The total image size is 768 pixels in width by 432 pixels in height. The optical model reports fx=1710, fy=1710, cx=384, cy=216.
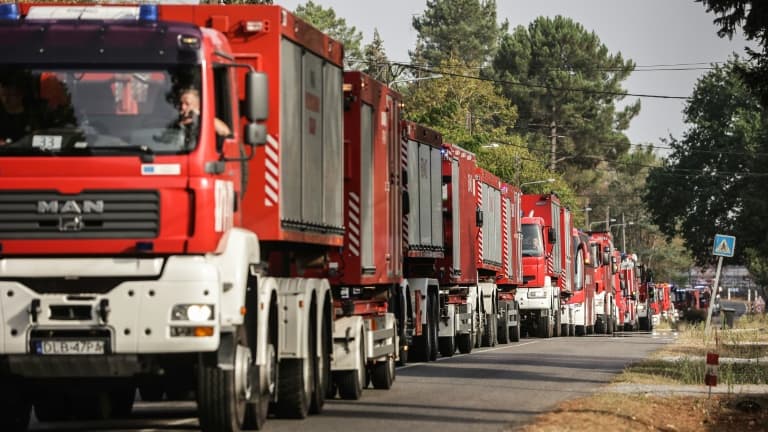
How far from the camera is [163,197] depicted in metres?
13.2

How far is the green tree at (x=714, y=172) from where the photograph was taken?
297 feet

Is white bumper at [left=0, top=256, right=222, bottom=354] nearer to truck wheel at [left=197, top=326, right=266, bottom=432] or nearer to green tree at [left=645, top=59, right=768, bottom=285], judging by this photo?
truck wheel at [left=197, top=326, right=266, bottom=432]

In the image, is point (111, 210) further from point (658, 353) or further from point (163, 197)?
point (658, 353)

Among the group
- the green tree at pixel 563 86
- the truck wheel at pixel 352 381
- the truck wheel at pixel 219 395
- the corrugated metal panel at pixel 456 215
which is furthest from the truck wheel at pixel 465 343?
the green tree at pixel 563 86

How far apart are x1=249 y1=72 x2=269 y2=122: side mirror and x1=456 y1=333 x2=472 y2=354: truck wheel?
21052mm

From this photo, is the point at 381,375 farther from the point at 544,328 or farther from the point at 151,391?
the point at 544,328

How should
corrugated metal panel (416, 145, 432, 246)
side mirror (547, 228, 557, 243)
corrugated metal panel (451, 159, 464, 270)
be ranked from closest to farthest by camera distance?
corrugated metal panel (416, 145, 432, 246)
corrugated metal panel (451, 159, 464, 270)
side mirror (547, 228, 557, 243)

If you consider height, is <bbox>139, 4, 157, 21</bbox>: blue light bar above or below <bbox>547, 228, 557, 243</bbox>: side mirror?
below

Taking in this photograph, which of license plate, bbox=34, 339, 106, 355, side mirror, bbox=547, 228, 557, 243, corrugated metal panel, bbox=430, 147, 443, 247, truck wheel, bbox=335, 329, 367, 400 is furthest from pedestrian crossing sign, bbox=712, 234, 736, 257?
license plate, bbox=34, 339, 106, 355

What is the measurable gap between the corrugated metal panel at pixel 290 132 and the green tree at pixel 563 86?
101279mm

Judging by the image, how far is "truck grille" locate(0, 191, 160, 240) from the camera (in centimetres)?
1319

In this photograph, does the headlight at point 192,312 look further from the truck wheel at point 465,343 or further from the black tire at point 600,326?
the black tire at point 600,326

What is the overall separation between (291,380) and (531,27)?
107124mm

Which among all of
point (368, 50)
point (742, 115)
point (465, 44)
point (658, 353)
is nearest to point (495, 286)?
point (658, 353)
